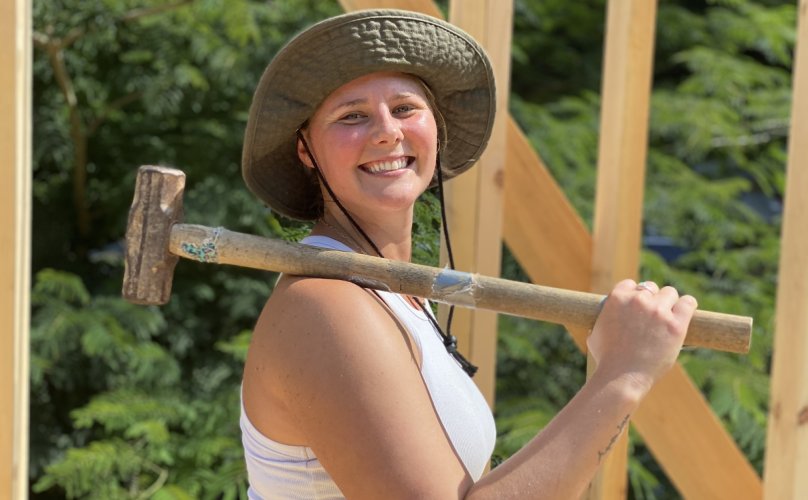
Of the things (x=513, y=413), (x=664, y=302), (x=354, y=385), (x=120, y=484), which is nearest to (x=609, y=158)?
(x=513, y=413)

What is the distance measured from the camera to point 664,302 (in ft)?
4.45

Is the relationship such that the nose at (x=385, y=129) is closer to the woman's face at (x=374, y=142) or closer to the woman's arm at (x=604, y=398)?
the woman's face at (x=374, y=142)

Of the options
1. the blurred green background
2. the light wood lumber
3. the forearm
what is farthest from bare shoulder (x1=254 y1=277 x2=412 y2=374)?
the blurred green background

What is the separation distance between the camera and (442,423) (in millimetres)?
1354

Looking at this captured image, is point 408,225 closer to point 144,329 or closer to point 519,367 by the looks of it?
point 144,329

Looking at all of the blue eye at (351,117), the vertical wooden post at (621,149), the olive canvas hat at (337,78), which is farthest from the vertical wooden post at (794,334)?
the blue eye at (351,117)

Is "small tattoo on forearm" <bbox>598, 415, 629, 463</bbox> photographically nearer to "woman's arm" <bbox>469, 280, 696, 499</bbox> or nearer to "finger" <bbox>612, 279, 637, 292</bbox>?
"woman's arm" <bbox>469, 280, 696, 499</bbox>

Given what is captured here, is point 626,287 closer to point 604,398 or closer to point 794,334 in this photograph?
point 604,398

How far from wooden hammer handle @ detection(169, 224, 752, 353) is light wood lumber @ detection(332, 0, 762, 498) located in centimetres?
112

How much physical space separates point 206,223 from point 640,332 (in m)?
2.35

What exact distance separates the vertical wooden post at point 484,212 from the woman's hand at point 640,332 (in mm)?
974

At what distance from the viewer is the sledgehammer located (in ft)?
4.73

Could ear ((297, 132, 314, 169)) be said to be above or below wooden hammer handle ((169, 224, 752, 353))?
above

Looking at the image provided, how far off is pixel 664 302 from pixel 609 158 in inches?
52.9
